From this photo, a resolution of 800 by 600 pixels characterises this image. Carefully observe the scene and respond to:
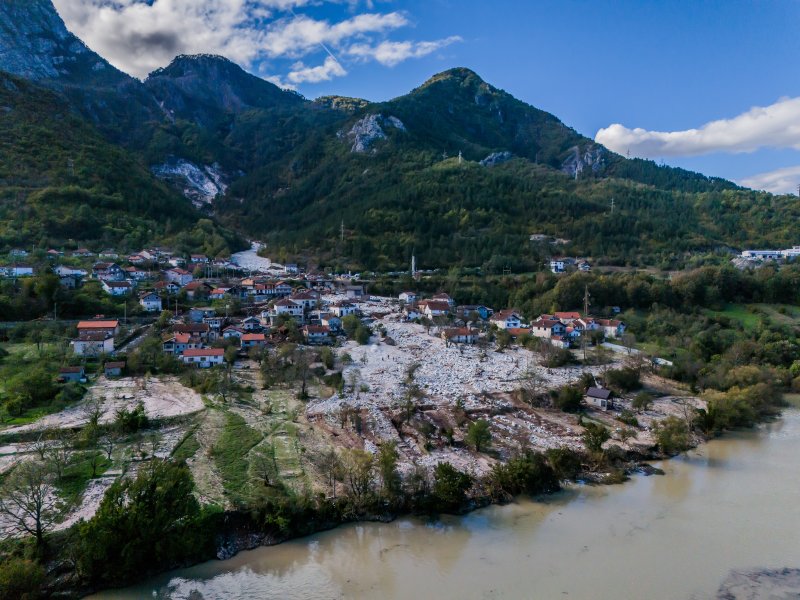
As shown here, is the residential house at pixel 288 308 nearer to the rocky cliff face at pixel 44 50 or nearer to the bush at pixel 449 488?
the bush at pixel 449 488

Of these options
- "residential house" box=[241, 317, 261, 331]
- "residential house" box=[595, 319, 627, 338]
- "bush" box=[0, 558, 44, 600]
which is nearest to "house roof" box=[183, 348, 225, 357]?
"residential house" box=[241, 317, 261, 331]

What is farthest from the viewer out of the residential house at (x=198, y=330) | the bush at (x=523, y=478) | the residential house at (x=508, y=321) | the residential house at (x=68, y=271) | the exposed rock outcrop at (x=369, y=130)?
the exposed rock outcrop at (x=369, y=130)

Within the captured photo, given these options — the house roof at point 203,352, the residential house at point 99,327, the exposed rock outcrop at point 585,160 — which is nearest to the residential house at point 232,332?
the house roof at point 203,352

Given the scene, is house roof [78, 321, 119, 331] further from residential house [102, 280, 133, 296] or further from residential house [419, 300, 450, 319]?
residential house [419, 300, 450, 319]

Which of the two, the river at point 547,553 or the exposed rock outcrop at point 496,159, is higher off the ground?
the exposed rock outcrop at point 496,159

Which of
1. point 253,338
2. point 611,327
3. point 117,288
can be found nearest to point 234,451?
point 253,338
